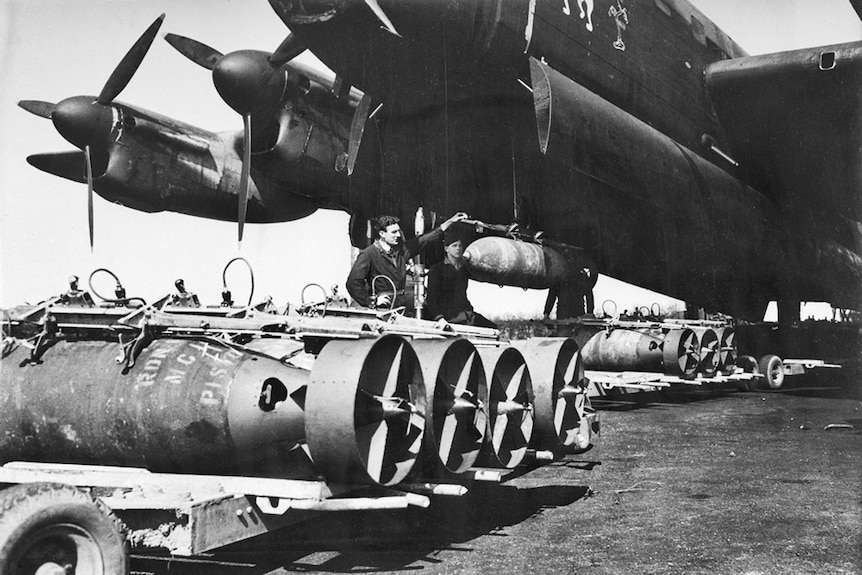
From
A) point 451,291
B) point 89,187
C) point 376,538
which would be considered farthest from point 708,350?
point 89,187

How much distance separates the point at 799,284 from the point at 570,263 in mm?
8059

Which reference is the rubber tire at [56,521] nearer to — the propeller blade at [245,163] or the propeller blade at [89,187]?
the propeller blade at [89,187]

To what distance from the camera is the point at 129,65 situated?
10039 millimetres

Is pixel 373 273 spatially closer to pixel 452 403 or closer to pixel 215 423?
pixel 452 403

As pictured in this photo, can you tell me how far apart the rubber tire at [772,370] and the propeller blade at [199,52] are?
10.8m

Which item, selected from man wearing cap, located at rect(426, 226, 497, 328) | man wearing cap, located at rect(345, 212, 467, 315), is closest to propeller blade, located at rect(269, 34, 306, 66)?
man wearing cap, located at rect(426, 226, 497, 328)

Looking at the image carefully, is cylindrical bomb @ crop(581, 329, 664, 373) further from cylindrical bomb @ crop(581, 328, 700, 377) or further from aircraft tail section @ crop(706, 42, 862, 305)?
aircraft tail section @ crop(706, 42, 862, 305)

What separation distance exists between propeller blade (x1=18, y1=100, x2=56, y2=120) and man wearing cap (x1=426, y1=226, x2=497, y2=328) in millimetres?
5889

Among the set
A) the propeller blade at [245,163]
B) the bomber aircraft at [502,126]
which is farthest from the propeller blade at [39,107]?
the propeller blade at [245,163]

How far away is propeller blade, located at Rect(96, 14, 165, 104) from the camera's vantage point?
32.9 ft

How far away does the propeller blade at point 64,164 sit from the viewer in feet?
36.8

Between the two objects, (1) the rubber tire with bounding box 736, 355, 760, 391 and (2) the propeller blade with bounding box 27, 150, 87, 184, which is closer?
(2) the propeller blade with bounding box 27, 150, 87, 184

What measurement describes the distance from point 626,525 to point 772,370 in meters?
10.8

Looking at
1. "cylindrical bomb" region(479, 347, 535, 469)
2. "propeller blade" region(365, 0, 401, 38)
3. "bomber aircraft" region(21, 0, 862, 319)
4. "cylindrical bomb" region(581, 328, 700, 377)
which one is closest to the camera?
"cylindrical bomb" region(479, 347, 535, 469)
